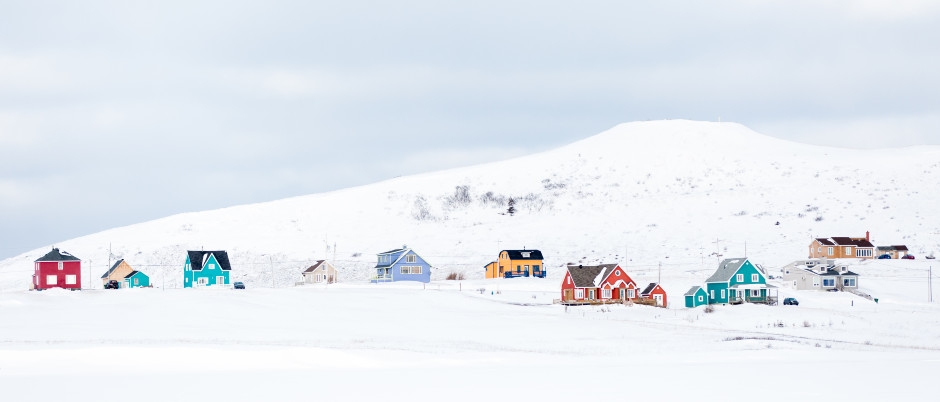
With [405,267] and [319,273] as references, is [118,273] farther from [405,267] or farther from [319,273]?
[405,267]

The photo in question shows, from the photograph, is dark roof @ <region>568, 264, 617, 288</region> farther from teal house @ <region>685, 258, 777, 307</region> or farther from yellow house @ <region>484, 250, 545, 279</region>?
yellow house @ <region>484, 250, 545, 279</region>

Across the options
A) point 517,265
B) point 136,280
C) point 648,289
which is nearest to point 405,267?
point 517,265

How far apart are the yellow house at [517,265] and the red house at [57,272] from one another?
39310 millimetres

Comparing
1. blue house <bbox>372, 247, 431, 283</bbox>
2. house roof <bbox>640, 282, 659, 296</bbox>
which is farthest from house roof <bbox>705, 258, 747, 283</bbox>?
blue house <bbox>372, 247, 431, 283</bbox>

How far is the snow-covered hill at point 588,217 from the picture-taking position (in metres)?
106

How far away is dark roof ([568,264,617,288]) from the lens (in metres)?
74.8

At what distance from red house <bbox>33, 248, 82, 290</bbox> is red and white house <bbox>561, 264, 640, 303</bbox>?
36.6m

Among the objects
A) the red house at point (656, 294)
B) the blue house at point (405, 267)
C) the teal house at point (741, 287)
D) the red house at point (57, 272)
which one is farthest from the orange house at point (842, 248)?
the red house at point (57, 272)

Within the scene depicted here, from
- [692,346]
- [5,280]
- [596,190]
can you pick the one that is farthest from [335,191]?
[692,346]

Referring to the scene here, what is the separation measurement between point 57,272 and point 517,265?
139 ft

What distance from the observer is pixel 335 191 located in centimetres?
18325

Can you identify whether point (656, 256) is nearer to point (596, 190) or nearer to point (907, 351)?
point (596, 190)

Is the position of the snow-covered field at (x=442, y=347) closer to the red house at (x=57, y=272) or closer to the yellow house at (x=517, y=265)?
the red house at (x=57, y=272)

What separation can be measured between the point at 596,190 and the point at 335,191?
52.7 metres
